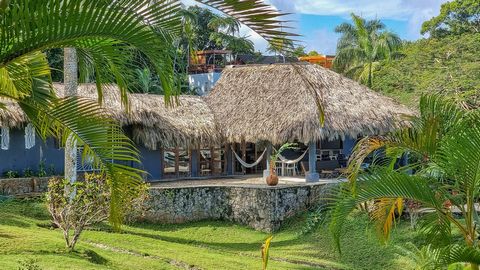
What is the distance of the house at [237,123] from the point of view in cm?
1476

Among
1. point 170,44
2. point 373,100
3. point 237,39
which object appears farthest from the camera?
point 237,39

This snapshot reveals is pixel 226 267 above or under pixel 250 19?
under

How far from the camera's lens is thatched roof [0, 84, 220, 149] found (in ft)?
50.1

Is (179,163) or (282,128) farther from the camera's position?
(179,163)

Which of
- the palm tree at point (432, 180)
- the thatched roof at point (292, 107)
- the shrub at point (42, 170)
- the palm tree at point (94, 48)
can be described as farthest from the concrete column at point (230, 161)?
the palm tree at point (94, 48)

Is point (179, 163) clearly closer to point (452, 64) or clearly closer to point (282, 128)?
point (282, 128)

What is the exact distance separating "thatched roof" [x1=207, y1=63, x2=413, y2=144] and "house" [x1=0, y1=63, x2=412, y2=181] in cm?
2

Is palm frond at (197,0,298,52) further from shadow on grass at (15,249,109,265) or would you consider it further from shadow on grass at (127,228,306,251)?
shadow on grass at (127,228,306,251)

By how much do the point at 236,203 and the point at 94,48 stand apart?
32.7 ft

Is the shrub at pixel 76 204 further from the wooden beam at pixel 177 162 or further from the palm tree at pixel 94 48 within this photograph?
the wooden beam at pixel 177 162

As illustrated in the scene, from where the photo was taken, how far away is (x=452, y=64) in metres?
19.5

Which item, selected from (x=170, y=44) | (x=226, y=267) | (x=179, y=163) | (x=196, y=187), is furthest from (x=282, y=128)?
(x=170, y=44)

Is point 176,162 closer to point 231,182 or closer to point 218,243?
point 231,182

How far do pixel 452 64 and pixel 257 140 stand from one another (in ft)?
24.5
